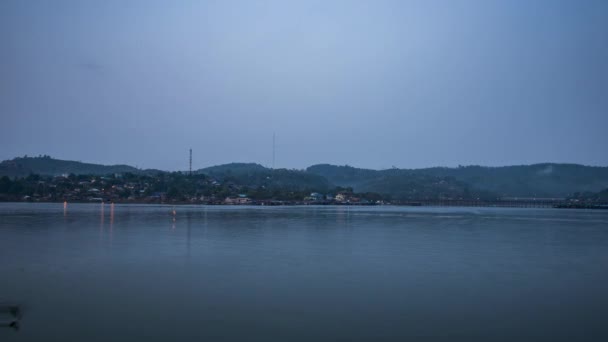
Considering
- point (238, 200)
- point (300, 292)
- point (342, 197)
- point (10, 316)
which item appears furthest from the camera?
point (342, 197)

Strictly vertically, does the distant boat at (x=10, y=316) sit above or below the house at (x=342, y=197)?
below

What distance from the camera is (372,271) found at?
1261 cm

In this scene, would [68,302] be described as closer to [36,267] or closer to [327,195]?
[36,267]

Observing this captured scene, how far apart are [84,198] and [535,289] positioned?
314 feet

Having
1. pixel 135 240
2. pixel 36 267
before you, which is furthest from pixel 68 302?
pixel 135 240

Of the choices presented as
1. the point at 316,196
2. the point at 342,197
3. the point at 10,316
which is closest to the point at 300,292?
the point at 10,316

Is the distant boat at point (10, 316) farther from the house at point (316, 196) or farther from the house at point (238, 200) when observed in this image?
the house at point (316, 196)

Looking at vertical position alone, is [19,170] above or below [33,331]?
above

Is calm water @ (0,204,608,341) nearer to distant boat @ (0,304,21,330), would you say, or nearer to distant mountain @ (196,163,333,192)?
distant boat @ (0,304,21,330)

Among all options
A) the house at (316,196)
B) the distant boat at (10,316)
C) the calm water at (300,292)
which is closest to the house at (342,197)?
the house at (316,196)

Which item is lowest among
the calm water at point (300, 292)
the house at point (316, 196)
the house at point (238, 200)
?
the calm water at point (300, 292)

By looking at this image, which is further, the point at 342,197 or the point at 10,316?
the point at 342,197

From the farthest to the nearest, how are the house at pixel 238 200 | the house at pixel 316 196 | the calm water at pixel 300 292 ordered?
the house at pixel 316 196 → the house at pixel 238 200 → the calm water at pixel 300 292

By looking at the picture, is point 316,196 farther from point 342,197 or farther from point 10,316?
point 10,316
